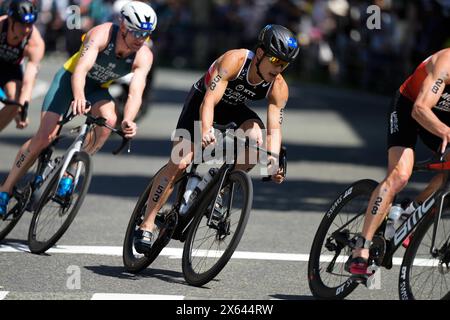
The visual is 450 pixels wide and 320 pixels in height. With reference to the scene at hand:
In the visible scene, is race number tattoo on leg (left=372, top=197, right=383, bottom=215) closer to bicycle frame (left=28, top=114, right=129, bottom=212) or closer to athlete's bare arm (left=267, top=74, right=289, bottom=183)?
athlete's bare arm (left=267, top=74, right=289, bottom=183)

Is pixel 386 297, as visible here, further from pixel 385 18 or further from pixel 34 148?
pixel 385 18

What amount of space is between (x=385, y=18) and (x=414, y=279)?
20.2m

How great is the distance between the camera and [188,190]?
959 cm

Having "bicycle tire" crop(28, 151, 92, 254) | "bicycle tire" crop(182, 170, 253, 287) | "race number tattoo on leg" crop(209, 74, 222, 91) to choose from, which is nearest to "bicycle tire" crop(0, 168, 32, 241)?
"bicycle tire" crop(28, 151, 92, 254)

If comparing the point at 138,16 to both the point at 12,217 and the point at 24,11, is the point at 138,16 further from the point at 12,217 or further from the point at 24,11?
the point at 12,217

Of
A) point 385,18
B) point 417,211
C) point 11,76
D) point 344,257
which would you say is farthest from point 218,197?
point 385,18

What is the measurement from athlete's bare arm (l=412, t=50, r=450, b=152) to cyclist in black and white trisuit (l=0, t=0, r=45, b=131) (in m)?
4.50

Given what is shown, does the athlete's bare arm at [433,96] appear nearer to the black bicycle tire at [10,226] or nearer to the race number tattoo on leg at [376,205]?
the race number tattoo on leg at [376,205]

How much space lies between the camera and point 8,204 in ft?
36.3

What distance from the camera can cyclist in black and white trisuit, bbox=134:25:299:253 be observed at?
29.9ft

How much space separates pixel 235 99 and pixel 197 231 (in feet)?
3.38

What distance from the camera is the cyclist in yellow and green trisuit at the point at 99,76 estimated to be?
10422mm

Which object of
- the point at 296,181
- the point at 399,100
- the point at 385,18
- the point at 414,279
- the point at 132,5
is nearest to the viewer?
the point at 414,279

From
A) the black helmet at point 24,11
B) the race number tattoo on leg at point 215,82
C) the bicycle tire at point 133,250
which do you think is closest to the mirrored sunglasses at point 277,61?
the race number tattoo on leg at point 215,82
